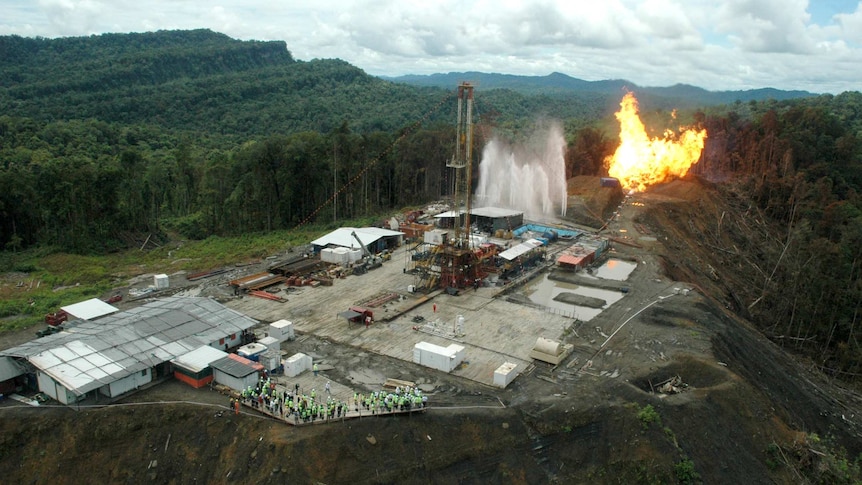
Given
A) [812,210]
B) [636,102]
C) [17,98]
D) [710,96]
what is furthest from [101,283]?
[17,98]

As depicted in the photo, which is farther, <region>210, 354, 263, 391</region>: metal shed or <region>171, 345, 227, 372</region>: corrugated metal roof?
<region>171, 345, 227, 372</region>: corrugated metal roof

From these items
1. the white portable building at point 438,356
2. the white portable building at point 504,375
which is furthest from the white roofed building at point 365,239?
the white portable building at point 504,375

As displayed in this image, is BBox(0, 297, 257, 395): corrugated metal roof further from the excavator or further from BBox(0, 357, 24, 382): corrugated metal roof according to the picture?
the excavator

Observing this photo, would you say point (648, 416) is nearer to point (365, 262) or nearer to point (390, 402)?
point (390, 402)

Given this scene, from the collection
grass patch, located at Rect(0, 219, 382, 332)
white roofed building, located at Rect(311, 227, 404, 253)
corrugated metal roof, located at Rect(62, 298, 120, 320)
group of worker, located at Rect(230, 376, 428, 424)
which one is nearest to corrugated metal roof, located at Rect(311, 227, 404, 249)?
white roofed building, located at Rect(311, 227, 404, 253)

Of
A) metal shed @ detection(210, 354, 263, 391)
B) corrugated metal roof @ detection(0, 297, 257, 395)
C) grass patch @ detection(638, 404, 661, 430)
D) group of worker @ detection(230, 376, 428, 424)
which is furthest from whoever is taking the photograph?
metal shed @ detection(210, 354, 263, 391)

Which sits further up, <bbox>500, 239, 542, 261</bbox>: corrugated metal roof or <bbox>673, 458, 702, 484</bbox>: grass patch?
<bbox>500, 239, 542, 261</bbox>: corrugated metal roof
